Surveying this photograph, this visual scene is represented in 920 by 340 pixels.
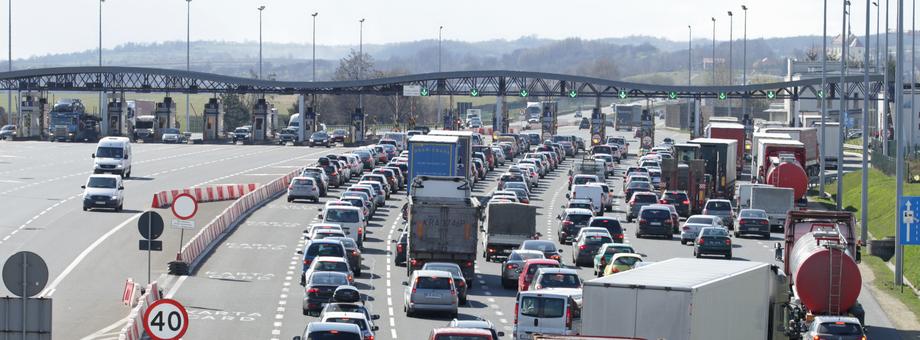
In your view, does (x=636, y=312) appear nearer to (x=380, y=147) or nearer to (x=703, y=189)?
(x=703, y=189)

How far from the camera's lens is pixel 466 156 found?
2766 inches

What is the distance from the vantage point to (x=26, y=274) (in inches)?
786

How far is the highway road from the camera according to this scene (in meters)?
37.4

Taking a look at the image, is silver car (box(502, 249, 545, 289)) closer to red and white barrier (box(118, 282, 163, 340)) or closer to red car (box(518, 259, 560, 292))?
red car (box(518, 259, 560, 292))

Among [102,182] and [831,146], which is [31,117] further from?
[102,182]

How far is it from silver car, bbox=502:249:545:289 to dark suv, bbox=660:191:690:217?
2499cm

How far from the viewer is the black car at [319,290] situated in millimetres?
37688

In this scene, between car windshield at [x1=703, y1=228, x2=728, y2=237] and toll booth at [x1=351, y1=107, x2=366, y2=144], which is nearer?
car windshield at [x1=703, y1=228, x2=728, y2=237]

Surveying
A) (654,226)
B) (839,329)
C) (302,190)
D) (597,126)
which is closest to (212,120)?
(597,126)

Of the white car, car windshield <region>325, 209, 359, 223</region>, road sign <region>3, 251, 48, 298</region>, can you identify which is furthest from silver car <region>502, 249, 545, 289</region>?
road sign <region>3, 251, 48, 298</region>

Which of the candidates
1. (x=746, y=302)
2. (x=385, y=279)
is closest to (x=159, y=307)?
(x=746, y=302)

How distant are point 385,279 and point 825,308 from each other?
1499 centimetres

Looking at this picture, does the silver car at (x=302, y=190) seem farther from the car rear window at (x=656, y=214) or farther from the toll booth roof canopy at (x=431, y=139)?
the car rear window at (x=656, y=214)

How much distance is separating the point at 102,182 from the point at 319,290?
29.7 meters
